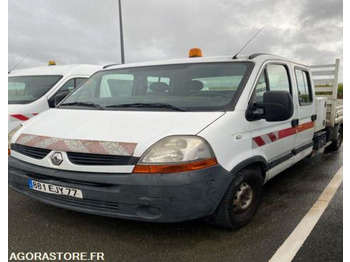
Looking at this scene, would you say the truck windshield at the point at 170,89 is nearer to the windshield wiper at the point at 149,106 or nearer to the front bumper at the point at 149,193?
the windshield wiper at the point at 149,106

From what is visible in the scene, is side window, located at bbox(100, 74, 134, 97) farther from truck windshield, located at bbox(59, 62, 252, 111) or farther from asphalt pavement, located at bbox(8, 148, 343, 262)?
asphalt pavement, located at bbox(8, 148, 343, 262)

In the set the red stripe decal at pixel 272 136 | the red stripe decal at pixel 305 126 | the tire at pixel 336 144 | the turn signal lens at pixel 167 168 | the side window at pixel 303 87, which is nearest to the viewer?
the turn signal lens at pixel 167 168

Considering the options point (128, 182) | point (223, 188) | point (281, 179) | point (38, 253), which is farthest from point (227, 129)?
point (281, 179)

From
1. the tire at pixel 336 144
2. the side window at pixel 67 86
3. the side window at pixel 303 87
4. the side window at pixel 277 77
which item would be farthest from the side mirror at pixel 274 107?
the side window at pixel 67 86

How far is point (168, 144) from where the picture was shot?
7.42 feet

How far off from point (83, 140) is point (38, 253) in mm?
1020

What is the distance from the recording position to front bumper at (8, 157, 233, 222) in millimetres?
2211

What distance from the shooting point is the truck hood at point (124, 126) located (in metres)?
2.32

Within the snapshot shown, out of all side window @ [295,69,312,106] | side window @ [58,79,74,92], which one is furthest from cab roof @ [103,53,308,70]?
side window @ [58,79,74,92]

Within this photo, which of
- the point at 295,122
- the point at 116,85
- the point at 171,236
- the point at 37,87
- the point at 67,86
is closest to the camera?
the point at 171,236

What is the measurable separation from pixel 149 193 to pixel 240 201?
1.01 m

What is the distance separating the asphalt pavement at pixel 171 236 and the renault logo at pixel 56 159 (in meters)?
0.71

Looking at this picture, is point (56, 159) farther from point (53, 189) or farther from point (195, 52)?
point (195, 52)

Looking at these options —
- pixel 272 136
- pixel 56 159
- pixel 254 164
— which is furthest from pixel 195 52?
pixel 56 159
